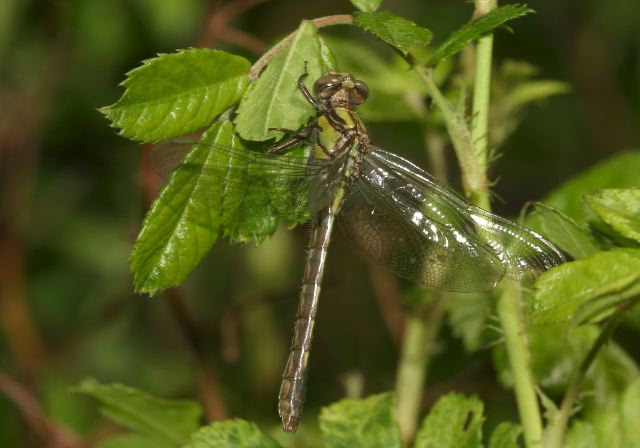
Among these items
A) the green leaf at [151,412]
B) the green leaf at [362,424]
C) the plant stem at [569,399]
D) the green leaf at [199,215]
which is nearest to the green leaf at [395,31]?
the green leaf at [199,215]

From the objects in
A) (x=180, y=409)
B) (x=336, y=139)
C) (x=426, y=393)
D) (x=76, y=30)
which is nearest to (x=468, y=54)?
(x=336, y=139)

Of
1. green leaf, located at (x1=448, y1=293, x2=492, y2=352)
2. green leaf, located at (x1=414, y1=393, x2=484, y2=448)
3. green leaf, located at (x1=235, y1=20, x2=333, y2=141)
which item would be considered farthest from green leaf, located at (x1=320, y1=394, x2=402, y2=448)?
green leaf, located at (x1=448, y1=293, x2=492, y2=352)

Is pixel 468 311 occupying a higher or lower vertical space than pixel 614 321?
lower

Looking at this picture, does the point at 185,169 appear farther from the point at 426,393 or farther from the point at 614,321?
the point at 426,393

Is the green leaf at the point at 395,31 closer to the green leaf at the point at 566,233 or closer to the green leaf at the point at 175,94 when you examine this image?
the green leaf at the point at 175,94

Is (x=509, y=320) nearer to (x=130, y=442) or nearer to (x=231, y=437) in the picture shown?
(x=231, y=437)

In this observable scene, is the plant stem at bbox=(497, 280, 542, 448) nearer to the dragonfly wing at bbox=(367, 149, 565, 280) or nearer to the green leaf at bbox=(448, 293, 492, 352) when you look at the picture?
the dragonfly wing at bbox=(367, 149, 565, 280)

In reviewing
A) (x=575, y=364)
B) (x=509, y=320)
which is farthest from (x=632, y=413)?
(x=509, y=320)
